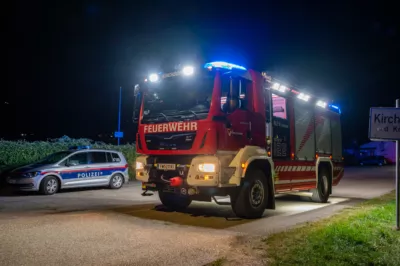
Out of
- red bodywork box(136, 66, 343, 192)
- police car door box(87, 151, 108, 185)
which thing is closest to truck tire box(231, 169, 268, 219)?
red bodywork box(136, 66, 343, 192)

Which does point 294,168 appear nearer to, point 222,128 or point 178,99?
point 222,128

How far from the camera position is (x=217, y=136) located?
7.90 m

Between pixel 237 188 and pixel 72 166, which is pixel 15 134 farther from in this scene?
pixel 237 188

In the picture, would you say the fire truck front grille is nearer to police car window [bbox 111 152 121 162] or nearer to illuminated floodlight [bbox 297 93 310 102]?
illuminated floodlight [bbox 297 93 310 102]

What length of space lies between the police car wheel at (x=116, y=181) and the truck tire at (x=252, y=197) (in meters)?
8.63

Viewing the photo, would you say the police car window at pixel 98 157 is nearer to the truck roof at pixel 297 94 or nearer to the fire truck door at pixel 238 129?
the truck roof at pixel 297 94

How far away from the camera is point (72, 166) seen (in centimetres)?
1438

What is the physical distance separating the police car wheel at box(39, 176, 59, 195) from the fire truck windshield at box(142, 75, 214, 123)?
6.11m

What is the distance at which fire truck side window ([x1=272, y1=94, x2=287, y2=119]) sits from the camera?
976cm

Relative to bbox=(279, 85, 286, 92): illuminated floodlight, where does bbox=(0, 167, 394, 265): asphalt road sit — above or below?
below

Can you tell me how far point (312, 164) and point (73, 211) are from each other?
6.86 m

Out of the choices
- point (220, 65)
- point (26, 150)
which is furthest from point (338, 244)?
point (26, 150)

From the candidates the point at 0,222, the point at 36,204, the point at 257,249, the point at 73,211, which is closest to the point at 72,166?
the point at 36,204

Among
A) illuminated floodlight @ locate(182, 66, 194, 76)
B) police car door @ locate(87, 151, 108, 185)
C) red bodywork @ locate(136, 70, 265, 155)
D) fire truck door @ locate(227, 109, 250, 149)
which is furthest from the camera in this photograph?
police car door @ locate(87, 151, 108, 185)
